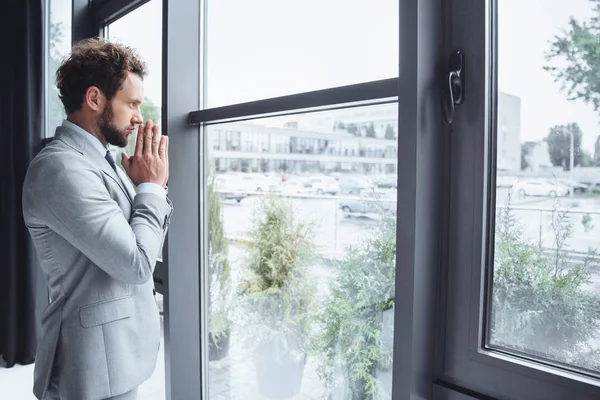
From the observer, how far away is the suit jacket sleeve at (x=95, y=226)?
107 cm

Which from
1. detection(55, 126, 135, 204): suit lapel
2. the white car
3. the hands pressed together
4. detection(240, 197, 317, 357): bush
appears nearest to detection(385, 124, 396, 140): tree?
the white car

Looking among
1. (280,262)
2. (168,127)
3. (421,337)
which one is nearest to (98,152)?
(168,127)

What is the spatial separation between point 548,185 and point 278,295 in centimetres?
101

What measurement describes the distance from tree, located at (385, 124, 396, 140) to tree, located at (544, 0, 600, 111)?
0.39 m

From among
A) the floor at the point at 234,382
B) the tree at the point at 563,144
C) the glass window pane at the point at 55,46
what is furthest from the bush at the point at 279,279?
the glass window pane at the point at 55,46

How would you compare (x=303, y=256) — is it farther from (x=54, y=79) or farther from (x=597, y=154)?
(x=54, y=79)

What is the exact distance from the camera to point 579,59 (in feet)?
2.96

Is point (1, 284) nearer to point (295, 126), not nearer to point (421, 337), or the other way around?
point (295, 126)

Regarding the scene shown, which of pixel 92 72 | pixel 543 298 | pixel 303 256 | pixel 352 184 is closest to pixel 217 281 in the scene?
pixel 303 256

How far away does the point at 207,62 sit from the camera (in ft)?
6.46

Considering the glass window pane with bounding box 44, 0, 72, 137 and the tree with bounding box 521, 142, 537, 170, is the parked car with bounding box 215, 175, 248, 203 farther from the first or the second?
the glass window pane with bounding box 44, 0, 72, 137

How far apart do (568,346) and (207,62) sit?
5.45 ft

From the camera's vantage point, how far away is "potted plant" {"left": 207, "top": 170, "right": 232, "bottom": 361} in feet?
6.17

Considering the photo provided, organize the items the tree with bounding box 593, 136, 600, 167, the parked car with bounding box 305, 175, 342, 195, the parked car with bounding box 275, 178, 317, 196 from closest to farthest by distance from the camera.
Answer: the tree with bounding box 593, 136, 600, 167
the parked car with bounding box 305, 175, 342, 195
the parked car with bounding box 275, 178, 317, 196
